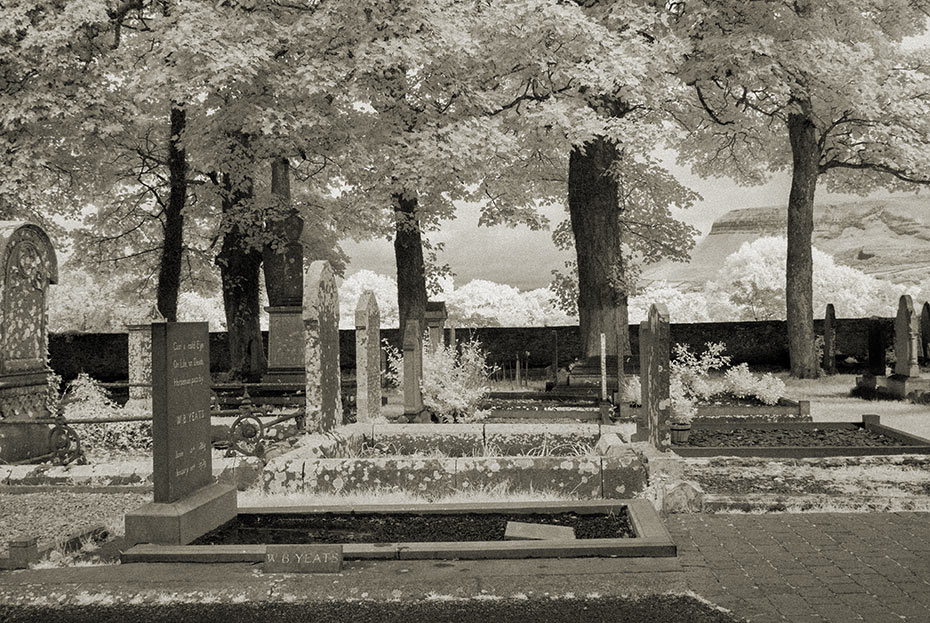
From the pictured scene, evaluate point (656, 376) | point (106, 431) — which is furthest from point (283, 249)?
point (656, 376)

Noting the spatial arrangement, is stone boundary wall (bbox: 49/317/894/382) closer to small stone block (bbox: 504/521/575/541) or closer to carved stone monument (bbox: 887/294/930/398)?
carved stone monument (bbox: 887/294/930/398)

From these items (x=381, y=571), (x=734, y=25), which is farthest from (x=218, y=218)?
(x=381, y=571)

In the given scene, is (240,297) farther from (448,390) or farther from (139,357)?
(448,390)

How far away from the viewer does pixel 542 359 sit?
26.6 m

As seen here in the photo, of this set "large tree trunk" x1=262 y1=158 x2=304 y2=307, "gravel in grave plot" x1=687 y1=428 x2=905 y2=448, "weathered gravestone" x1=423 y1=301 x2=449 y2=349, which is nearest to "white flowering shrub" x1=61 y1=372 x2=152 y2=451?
"large tree trunk" x1=262 y1=158 x2=304 y2=307

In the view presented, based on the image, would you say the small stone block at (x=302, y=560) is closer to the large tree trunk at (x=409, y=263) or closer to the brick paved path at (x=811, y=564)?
the brick paved path at (x=811, y=564)

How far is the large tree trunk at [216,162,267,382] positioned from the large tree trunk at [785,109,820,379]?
43.9 ft

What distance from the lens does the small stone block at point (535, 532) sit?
20.8 ft

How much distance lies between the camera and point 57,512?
7906 millimetres

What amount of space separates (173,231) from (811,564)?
62.0ft

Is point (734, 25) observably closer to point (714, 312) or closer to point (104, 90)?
point (104, 90)

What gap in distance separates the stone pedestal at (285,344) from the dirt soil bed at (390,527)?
867 centimetres

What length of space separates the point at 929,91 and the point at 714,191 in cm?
8251

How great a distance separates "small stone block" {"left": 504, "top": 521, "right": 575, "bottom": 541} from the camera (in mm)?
6336
